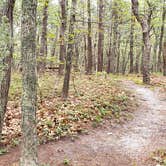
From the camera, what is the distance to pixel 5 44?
7445 mm

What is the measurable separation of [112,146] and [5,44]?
163 inches

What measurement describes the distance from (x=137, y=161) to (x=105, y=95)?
4892mm

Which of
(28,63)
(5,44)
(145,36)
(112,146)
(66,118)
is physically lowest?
(112,146)

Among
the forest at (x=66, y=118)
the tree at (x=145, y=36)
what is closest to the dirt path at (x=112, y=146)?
the forest at (x=66, y=118)

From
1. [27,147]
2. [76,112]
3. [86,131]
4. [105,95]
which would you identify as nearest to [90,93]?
[105,95]

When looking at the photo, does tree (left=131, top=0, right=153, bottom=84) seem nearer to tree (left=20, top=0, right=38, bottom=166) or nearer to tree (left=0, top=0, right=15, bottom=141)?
tree (left=0, top=0, right=15, bottom=141)

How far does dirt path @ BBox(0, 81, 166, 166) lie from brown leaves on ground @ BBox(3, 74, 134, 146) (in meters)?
0.46

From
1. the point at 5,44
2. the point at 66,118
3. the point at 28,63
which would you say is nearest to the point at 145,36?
the point at 66,118

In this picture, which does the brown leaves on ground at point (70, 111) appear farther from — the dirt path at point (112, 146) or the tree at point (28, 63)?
the tree at point (28, 63)

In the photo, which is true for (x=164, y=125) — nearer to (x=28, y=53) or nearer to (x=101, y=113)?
(x=101, y=113)

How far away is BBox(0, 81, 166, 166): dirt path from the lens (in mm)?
7963

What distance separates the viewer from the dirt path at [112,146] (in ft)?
26.1

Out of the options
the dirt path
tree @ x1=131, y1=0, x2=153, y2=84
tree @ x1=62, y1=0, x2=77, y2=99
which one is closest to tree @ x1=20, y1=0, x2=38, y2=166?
the dirt path

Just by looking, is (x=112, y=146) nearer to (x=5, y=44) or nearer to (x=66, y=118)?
(x=66, y=118)
